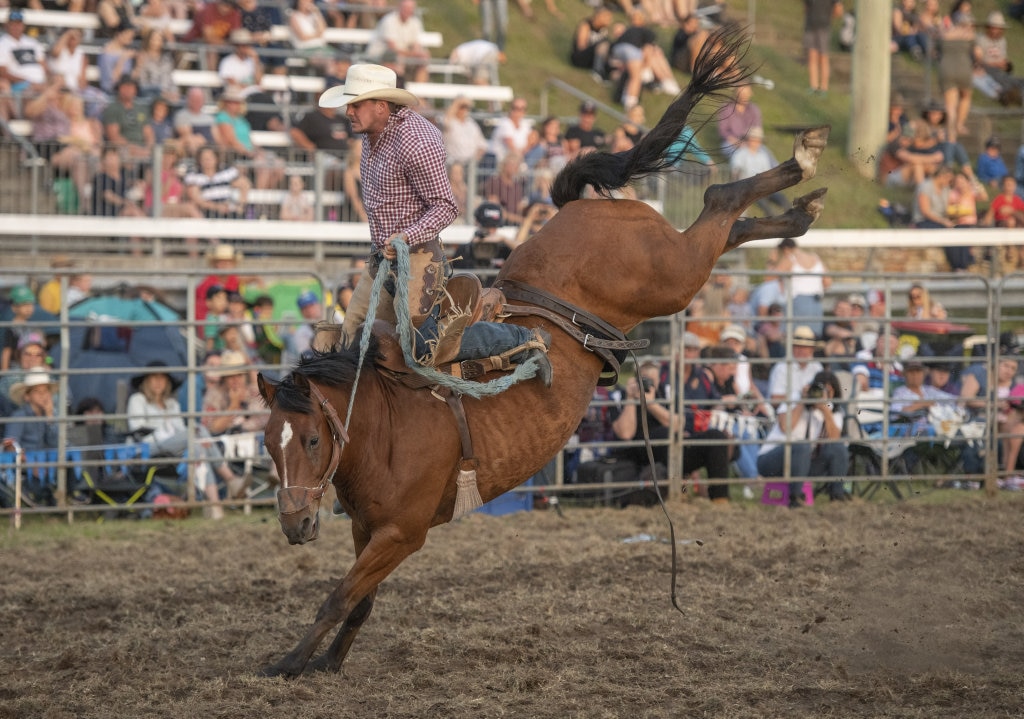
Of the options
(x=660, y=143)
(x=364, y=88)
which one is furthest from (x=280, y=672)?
(x=660, y=143)

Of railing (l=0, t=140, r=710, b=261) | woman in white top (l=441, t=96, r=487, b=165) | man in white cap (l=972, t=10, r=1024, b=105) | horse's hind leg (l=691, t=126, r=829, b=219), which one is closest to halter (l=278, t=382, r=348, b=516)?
horse's hind leg (l=691, t=126, r=829, b=219)

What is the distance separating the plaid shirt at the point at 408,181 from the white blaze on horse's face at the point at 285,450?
3.41ft

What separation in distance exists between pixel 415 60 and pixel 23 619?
10436mm

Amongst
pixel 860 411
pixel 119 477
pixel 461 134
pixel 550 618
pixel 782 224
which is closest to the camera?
pixel 782 224

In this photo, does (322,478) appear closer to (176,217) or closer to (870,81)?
(176,217)

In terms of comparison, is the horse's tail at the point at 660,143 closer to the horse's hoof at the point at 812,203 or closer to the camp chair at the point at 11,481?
the horse's hoof at the point at 812,203

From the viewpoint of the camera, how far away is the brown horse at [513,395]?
5246 millimetres

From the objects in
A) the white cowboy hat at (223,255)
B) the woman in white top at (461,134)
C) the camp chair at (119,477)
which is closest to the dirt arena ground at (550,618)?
the camp chair at (119,477)

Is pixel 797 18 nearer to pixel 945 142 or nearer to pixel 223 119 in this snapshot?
pixel 945 142

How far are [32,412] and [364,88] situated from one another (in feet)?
16.2

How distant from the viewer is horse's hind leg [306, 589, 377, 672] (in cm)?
555

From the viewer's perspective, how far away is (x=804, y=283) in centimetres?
1138

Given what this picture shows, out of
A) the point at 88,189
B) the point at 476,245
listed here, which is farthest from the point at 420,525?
the point at 88,189

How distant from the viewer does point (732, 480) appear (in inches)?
391
